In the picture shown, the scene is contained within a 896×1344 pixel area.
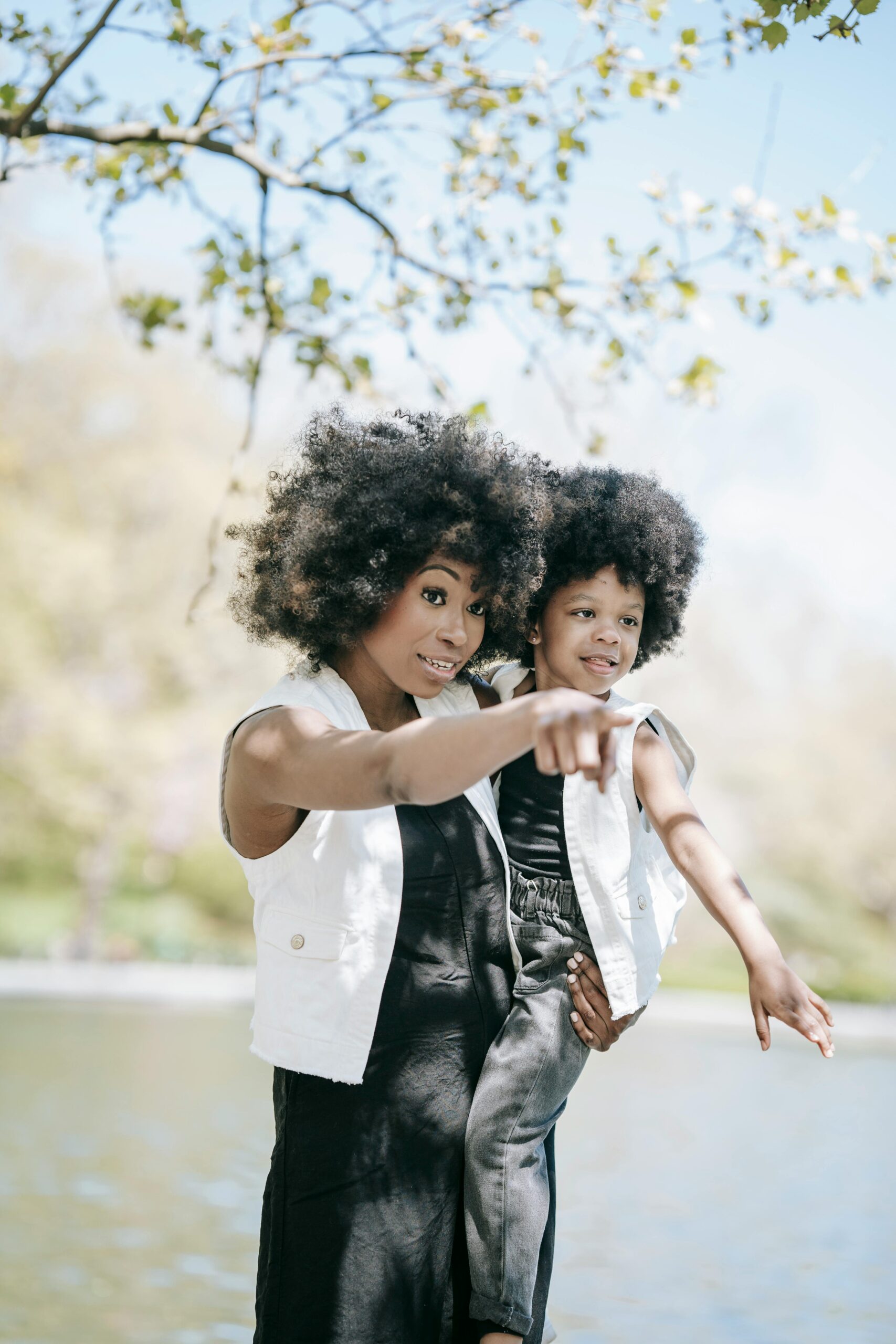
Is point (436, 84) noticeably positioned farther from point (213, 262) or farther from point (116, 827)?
point (116, 827)

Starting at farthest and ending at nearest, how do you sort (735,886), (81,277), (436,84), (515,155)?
1. (81,277)
2. (515,155)
3. (436,84)
4. (735,886)

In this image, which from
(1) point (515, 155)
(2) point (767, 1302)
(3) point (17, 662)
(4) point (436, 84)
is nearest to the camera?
(4) point (436, 84)

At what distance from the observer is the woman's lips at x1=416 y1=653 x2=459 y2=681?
199 cm

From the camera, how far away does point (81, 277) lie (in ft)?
65.4

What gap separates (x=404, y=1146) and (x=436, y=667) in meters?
0.69

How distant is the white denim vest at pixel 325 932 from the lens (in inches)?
72.2

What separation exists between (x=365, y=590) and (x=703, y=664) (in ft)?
73.6

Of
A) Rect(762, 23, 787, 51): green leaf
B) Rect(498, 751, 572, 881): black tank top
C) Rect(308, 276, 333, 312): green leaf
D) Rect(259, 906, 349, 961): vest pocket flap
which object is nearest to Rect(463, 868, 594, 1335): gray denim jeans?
Rect(498, 751, 572, 881): black tank top

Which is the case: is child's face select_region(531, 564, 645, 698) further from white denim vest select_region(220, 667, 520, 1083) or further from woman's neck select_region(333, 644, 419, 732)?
white denim vest select_region(220, 667, 520, 1083)

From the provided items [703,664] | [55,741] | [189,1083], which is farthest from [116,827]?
[703,664]

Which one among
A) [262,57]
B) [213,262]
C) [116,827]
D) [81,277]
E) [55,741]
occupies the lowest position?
[116,827]

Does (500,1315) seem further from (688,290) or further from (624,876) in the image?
(688,290)

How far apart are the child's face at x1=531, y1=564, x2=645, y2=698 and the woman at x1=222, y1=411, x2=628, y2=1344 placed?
192 mm

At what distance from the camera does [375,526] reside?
79.0 inches
